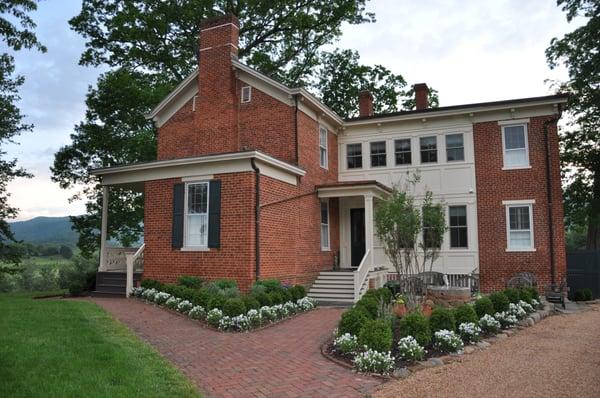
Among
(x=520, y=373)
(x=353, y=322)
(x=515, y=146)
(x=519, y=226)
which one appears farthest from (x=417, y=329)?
(x=515, y=146)

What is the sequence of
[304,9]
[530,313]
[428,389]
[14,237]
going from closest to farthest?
[428,389]
[530,313]
[14,237]
[304,9]

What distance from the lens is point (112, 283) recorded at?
1499 cm

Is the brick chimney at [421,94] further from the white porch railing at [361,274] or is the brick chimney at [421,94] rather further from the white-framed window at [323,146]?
the white porch railing at [361,274]

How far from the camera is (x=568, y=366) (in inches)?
275

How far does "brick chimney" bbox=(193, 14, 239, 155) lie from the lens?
16.7m

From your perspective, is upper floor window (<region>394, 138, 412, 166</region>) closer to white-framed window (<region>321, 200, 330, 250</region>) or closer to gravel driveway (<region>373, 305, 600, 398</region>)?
white-framed window (<region>321, 200, 330, 250</region>)

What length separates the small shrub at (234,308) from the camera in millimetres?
9883

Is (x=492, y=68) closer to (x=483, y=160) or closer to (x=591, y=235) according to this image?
(x=483, y=160)

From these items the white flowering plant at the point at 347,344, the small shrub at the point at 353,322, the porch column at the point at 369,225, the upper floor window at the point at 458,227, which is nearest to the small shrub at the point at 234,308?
the small shrub at the point at 353,322

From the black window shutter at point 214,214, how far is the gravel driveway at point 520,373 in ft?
25.3

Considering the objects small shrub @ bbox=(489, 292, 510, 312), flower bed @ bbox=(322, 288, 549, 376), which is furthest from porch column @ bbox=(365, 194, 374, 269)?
flower bed @ bbox=(322, 288, 549, 376)

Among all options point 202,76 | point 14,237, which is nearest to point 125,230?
point 14,237

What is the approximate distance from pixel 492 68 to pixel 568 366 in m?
12.8

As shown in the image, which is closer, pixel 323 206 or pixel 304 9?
pixel 323 206
